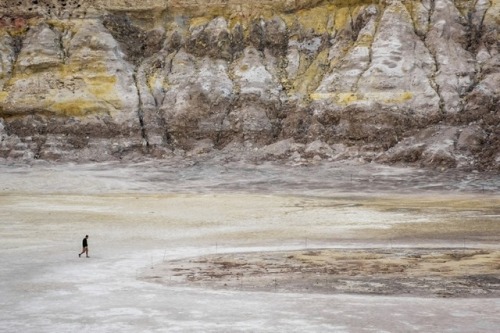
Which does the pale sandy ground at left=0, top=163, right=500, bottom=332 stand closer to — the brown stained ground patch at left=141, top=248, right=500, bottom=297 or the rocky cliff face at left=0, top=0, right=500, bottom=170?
the brown stained ground patch at left=141, top=248, right=500, bottom=297

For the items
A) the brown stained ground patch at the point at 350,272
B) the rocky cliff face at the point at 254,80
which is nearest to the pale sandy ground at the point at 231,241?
the brown stained ground patch at the point at 350,272

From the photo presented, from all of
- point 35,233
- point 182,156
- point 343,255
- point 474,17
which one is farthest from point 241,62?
point 343,255

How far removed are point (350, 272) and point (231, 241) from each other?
29.6 feet

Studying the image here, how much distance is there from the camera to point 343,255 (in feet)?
85.8

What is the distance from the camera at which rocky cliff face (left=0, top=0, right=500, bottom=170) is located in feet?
219

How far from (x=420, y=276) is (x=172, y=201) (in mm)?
29094

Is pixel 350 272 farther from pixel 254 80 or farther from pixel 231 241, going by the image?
pixel 254 80

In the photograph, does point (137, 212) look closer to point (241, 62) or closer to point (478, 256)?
point (478, 256)

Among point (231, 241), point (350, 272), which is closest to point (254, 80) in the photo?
point (231, 241)

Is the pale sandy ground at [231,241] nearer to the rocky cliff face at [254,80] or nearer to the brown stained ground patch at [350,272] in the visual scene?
the brown stained ground patch at [350,272]

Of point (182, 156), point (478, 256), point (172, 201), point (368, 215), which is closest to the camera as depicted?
point (478, 256)

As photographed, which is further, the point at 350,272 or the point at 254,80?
the point at 254,80

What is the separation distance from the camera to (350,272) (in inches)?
886

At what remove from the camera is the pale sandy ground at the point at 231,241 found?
53.5 feet
